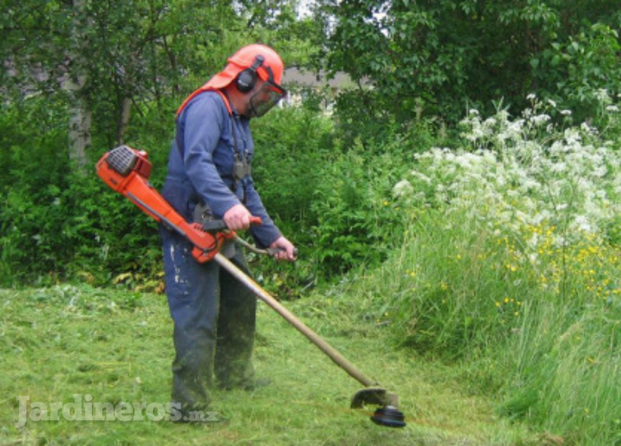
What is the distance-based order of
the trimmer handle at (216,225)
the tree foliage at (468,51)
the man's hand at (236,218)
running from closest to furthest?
the man's hand at (236,218)
the trimmer handle at (216,225)
the tree foliage at (468,51)

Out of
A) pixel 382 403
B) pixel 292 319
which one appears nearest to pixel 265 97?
pixel 292 319

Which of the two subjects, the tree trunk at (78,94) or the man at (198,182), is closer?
the man at (198,182)

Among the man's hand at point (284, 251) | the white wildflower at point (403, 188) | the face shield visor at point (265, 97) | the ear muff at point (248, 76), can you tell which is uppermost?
the ear muff at point (248, 76)

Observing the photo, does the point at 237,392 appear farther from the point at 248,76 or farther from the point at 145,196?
the point at 248,76

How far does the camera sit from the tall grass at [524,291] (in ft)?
16.1

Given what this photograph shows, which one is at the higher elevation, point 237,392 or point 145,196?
point 145,196

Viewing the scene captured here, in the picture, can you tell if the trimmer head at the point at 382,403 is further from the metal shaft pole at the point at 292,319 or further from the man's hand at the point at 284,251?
the man's hand at the point at 284,251

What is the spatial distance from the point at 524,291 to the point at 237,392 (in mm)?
2153

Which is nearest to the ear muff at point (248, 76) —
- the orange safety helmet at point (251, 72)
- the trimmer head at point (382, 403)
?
the orange safety helmet at point (251, 72)

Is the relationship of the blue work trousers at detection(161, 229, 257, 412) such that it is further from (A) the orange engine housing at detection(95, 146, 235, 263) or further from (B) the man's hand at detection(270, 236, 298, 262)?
(B) the man's hand at detection(270, 236, 298, 262)

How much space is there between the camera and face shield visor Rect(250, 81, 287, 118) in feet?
15.0

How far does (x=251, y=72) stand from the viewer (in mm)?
4531

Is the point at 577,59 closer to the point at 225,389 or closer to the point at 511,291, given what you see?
the point at 511,291

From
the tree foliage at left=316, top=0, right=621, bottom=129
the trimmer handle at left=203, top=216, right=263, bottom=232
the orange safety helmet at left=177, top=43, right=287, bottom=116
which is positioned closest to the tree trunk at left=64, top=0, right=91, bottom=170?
the tree foliage at left=316, top=0, right=621, bottom=129
